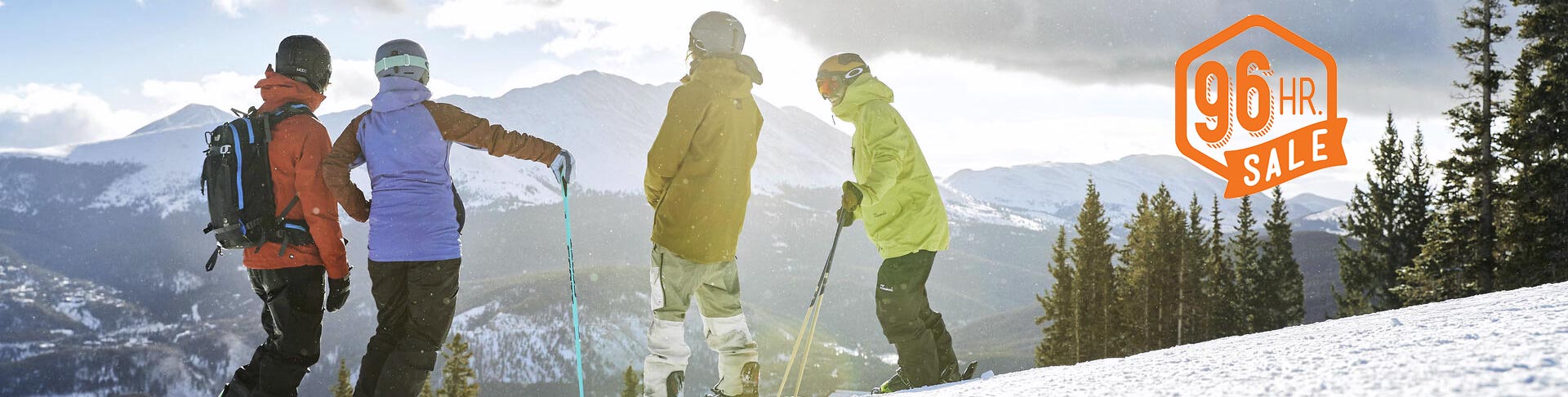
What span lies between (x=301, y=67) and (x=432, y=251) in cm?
160

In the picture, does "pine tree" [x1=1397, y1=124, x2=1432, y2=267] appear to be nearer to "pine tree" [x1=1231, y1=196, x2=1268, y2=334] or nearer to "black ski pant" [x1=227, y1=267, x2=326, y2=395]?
"pine tree" [x1=1231, y1=196, x2=1268, y2=334]

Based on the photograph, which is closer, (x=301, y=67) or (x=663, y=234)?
(x=663, y=234)

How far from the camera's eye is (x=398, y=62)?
4.20 metres

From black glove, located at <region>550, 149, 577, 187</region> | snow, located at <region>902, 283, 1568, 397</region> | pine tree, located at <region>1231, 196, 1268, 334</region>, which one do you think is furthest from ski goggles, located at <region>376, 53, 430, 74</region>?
pine tree, located at <region>1231, 196, 1268, 334</region>

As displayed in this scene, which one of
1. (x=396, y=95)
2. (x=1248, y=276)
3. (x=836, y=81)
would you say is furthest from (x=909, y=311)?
(x=1248, y=276)

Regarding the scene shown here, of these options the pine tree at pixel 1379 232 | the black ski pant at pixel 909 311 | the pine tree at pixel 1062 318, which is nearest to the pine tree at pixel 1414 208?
the pine tree at pixel 1379 232

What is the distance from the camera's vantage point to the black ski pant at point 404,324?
3.95 metres

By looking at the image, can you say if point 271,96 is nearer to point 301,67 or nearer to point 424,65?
point 301,67

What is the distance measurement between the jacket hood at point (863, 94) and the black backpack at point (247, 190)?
3.34m

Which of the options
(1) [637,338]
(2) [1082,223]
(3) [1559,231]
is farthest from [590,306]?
(3) [1559,231]

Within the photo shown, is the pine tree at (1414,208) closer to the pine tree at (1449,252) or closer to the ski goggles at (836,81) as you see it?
the pine tree at (1449,252)

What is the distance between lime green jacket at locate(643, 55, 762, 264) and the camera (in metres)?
4.07

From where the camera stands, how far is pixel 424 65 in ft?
14.2

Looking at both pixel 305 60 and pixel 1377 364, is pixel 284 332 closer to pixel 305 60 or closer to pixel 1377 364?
pixel 305 60
